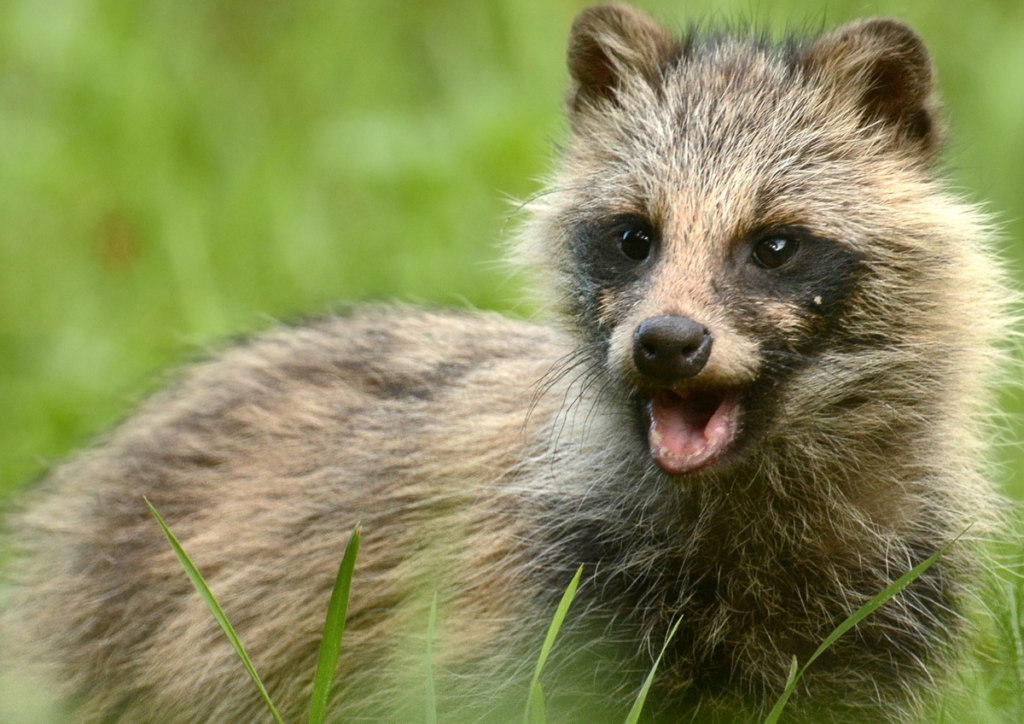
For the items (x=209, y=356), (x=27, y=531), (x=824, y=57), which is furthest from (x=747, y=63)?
(x=27, y=531)

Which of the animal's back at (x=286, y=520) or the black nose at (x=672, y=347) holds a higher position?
the black nose at (x=672, y=347)

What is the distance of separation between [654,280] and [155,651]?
2655mm

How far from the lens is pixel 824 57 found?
18.9ft

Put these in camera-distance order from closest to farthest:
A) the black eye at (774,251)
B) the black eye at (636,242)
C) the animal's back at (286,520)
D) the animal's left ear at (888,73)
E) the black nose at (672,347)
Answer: the black nose at (672,347) → the black eye at (774,251) → the black eye at (636,242) → the animal's left ear at (888,73) → the animal's back at (286,520)

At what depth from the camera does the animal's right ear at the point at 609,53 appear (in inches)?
239

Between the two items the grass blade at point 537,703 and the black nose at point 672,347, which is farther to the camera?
the black nose at point 672,347

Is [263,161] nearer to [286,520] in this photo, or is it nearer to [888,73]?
[286,520]

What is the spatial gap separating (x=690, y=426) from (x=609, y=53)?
1.71m

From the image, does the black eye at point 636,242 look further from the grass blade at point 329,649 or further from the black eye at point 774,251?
the grass blade at point 329,649

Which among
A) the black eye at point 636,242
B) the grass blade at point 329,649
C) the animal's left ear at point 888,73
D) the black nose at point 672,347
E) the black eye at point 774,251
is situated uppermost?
the animal's left ear at point 888,73

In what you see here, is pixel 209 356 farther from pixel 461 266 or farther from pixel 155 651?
pixel 461 266

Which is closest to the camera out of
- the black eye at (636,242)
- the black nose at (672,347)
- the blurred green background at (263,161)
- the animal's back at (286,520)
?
the black nose at (672,347)

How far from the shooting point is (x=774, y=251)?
17.4ft

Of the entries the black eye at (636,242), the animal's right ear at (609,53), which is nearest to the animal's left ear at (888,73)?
the animal's right ear at (609,53)
